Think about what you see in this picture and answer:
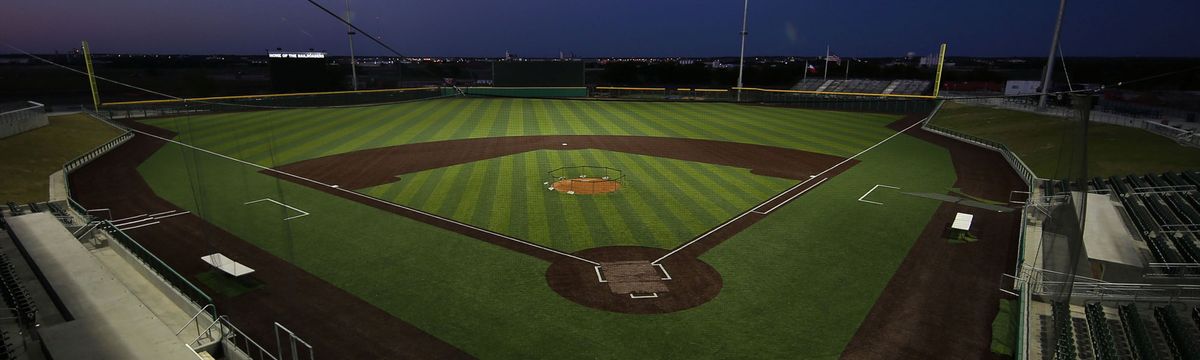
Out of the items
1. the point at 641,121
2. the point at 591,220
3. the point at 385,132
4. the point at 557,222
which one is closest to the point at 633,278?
the point at 591,220

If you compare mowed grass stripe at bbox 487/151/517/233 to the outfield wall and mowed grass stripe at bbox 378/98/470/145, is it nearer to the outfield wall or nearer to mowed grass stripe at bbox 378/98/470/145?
mowed grass stripe at bbox 378/98/470/145

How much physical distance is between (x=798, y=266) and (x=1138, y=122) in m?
34.1

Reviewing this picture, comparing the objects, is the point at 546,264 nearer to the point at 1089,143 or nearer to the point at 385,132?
the point at 385,132

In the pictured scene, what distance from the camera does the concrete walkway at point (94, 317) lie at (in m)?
10.4

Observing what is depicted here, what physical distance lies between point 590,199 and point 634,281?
29.3ft

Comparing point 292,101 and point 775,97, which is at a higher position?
point 775,97

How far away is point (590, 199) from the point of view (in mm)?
24156

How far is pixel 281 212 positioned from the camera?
21703mm

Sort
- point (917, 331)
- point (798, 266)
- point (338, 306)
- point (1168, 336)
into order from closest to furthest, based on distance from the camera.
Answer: point (1168, 336), point (917, 331), point (338, 306), point (798, 266)

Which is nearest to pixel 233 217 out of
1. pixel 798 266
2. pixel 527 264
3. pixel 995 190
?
pixel 527 264

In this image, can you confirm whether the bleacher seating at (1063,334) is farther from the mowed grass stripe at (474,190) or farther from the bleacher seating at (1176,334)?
the mowed grass stripe at (474,190)

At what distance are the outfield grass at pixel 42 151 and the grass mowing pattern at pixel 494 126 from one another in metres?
4.84

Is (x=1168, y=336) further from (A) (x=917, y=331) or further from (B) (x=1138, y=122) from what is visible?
(B) (x=1138, y=122)

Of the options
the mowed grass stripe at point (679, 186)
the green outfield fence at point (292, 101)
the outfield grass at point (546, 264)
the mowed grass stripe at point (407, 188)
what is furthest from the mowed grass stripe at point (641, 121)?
the green outfield fence at point (292, 101)
